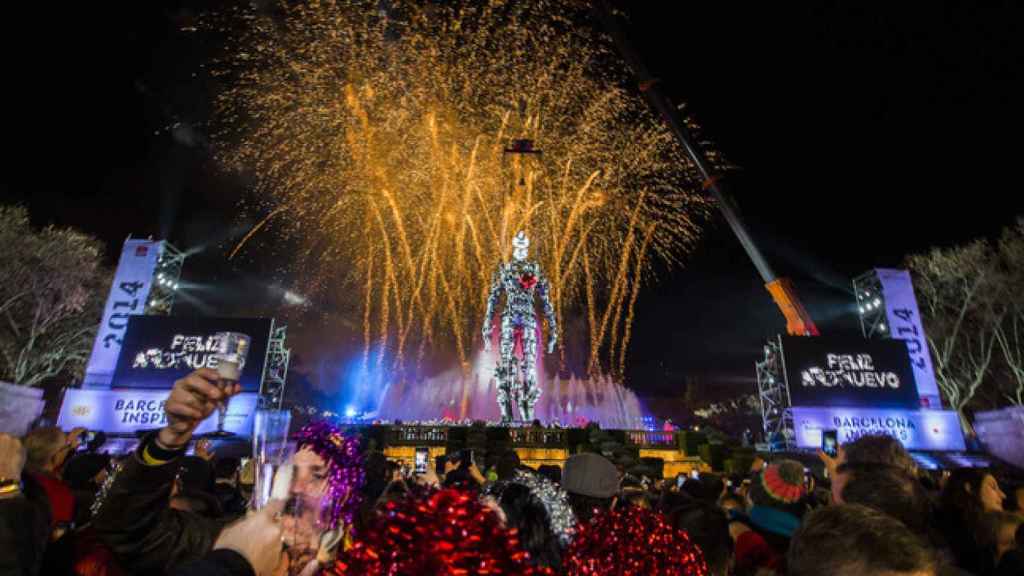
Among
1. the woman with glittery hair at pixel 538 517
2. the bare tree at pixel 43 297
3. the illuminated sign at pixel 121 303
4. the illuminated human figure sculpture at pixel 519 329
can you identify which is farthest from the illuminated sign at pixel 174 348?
the woman with glittery hair at pixel 538 517

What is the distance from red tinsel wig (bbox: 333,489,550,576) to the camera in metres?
1.26

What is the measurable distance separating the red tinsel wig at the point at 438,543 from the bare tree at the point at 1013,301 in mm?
35067

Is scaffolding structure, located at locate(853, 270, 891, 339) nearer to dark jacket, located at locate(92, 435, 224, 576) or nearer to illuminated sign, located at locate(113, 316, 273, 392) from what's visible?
illuminated sign, located at locate(113, 316, 273, 392)

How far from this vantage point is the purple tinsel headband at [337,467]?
2.37 metres

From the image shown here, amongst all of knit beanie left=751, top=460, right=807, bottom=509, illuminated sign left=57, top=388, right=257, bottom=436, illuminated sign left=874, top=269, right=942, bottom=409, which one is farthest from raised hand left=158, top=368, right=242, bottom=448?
illuminated sign left=874, top=269, right=942, bottom=409

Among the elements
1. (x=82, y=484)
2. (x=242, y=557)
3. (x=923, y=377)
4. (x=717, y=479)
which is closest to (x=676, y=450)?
(x=923, y=377)

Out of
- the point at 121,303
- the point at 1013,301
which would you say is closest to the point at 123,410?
the point at 121,303

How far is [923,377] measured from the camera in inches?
1014

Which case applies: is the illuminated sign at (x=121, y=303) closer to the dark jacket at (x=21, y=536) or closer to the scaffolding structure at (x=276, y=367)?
the scaffolding structure at (x=276, y=367)

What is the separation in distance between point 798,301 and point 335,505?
3210 centimetres

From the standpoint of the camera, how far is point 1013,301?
26078 millimetres

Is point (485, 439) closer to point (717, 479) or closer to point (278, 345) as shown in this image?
point (278, 345)

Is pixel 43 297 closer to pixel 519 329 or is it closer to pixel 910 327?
pixel 519 329

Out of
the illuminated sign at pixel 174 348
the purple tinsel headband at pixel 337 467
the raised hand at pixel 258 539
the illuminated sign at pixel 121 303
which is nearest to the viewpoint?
the raised hand at pixel 258 539
